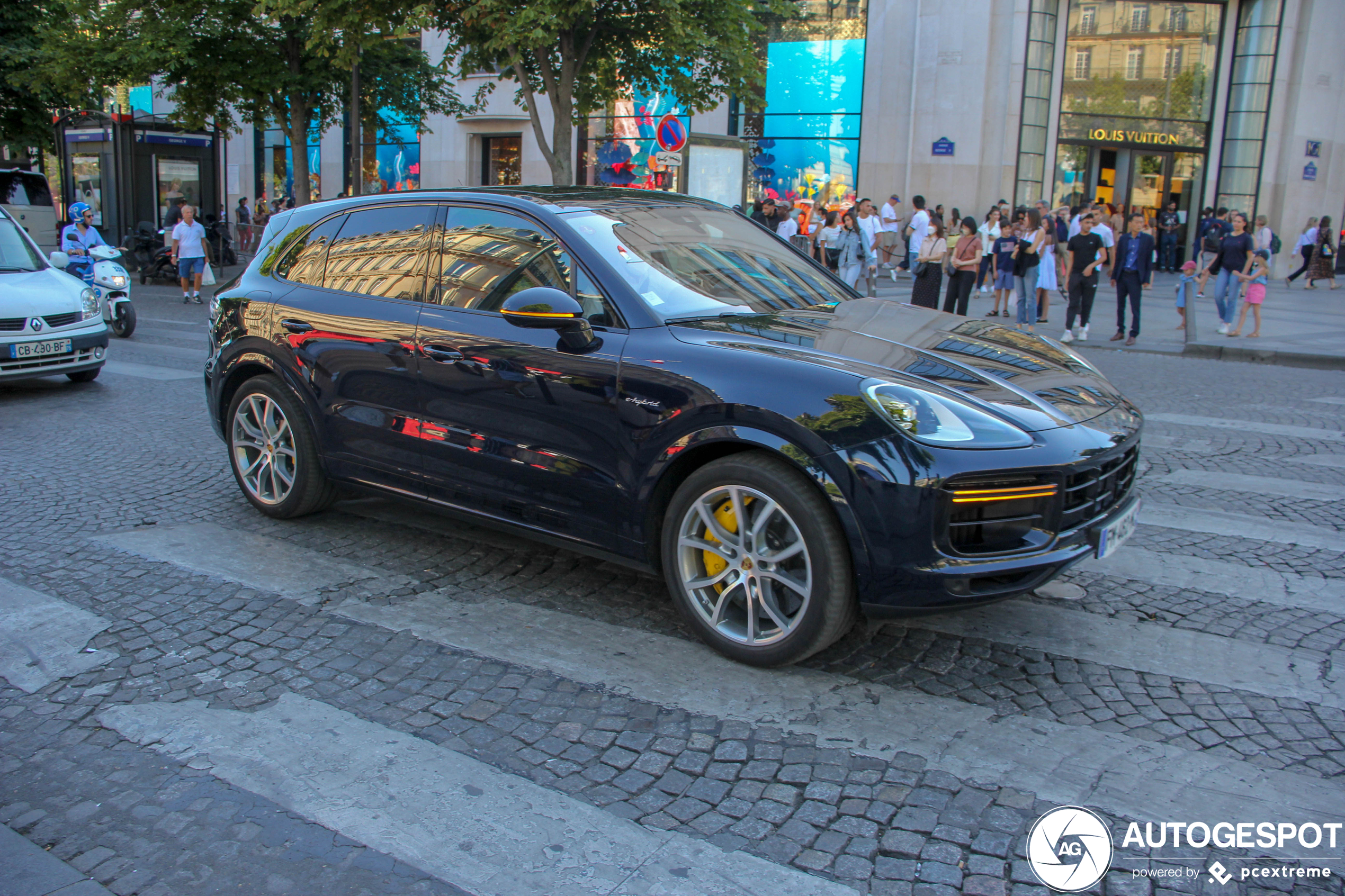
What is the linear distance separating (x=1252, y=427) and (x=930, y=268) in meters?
6.98

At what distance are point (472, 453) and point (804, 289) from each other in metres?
1.66

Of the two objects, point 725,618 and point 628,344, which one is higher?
point 628,344

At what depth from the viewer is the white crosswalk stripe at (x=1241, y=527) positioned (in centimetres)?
537

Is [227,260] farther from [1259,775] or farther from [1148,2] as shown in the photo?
[1259,775]

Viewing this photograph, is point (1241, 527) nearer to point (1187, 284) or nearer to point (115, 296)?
point (1187, 284)

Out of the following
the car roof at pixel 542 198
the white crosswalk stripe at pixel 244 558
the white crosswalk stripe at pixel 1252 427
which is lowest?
the white crosswalk stripe at pixel 244 558

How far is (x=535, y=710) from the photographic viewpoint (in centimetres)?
346

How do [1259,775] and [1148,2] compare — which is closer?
[1259,775]

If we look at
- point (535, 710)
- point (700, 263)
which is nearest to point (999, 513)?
point (535, 710)

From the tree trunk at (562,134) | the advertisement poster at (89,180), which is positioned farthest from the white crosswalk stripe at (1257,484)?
the advertisement poster at (89,180)

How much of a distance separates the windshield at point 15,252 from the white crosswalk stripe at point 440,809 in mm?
8452

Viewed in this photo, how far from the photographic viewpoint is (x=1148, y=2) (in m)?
27.0

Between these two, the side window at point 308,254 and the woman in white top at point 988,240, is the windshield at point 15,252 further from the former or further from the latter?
the woman in white top at point 988,240

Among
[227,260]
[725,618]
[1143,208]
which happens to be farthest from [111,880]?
[1143,208]
